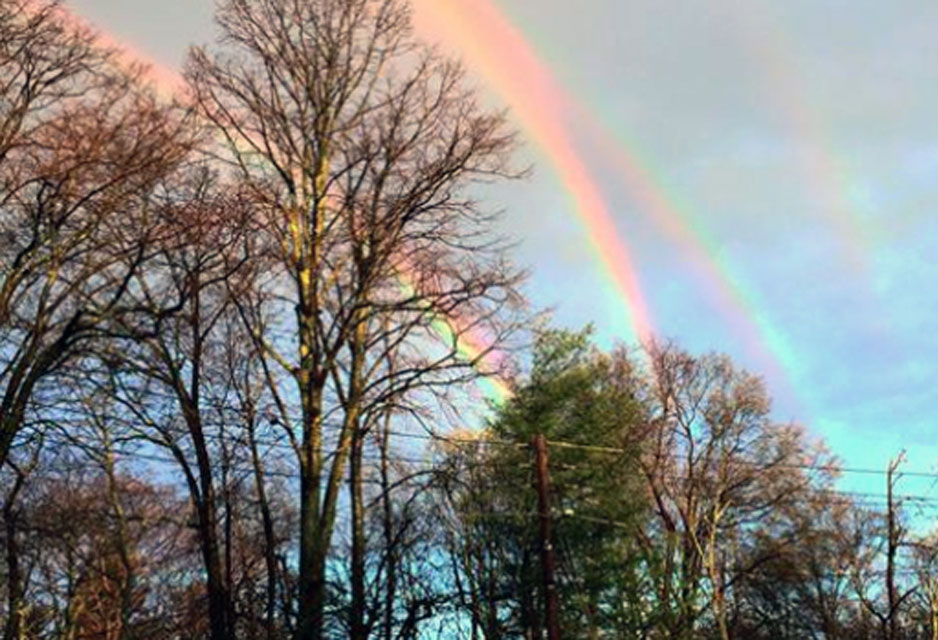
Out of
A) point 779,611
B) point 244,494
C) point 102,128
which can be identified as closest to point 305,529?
point 102,128

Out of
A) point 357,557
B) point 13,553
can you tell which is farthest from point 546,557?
point 13,553

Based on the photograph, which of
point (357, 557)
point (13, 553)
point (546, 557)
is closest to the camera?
point (546, 557)

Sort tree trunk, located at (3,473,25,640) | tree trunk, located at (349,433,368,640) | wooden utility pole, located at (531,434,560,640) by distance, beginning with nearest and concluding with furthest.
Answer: wooden utility pole, located at (531,434,560,640) < tree trunk, located at (3,473,25,640) < tree trunk, located at (349,433,368,640)

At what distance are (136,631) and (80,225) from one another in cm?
2184

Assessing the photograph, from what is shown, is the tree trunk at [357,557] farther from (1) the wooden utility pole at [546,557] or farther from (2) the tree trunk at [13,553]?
(2) the tree trunk at [13,553]

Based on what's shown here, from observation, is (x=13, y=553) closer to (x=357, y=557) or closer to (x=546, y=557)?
(x=357, y=557)

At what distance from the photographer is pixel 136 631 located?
34.2 m

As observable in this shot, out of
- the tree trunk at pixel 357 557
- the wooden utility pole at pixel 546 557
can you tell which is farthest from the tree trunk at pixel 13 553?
the wooden utility pole at pixel 546 557

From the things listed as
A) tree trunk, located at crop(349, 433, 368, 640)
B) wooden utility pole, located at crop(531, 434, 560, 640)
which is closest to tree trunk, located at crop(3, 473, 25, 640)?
tree trunk, located at crop(349, 433, 368, 640)

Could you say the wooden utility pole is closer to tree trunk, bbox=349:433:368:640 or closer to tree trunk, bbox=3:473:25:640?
tree trunk, bbox=349:433:368:640

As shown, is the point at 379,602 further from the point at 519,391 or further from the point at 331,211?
the point at 331,211

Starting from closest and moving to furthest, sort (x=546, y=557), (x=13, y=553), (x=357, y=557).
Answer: (x=546, y=557)
(x=13, y=553)
(x=357, y=557)

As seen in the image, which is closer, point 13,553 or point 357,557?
point 13,553

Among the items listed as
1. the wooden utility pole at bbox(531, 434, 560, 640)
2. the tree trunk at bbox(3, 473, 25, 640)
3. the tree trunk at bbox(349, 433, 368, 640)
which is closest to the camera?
the wooden utility pole at bbox(531, 434, 560, 640)
